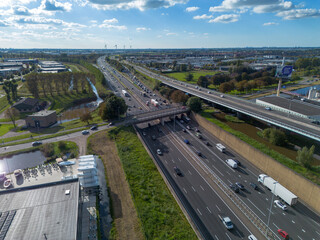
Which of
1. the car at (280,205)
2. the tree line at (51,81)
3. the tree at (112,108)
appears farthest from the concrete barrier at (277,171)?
the tree line at (51,81)

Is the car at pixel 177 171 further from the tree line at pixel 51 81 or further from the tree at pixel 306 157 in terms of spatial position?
the tree line at pixel 51 81

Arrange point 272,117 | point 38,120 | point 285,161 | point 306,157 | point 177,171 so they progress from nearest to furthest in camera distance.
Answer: point 306,157, point 285,161, point 177,171, point 272,117, point 38,120

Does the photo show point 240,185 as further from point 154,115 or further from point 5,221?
point 154,115

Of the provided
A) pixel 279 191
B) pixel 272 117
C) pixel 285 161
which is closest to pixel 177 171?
pixel 279 191

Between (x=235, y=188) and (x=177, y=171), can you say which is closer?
(x=235, y=188)

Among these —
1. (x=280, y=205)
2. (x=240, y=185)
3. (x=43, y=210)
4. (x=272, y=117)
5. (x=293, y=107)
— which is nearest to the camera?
(x=43, y=210)

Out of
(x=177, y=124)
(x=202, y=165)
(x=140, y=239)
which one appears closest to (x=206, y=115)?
(x=177, y=124)

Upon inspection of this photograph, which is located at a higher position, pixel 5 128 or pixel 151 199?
pixel 5 128

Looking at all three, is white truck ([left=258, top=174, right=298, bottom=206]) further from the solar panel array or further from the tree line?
the tree line
